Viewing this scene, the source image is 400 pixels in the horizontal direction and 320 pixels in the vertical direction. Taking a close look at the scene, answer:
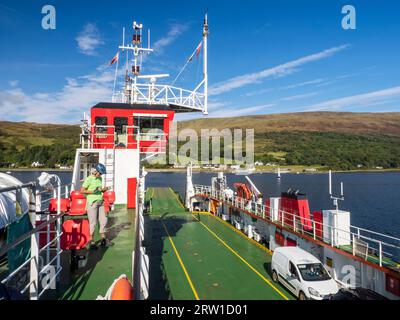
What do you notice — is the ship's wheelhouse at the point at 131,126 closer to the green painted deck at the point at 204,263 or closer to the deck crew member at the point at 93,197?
the green painted deck at the point at 204,263

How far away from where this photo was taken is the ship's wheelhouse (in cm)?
1595

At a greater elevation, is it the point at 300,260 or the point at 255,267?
the point at 300,260

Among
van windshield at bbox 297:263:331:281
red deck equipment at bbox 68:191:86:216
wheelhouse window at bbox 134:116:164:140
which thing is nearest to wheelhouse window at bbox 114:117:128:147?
wheelhouse window at bbox 134:116:164:140

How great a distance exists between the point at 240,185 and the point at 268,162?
129701 millimetres

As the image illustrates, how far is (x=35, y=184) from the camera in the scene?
4.51 metres

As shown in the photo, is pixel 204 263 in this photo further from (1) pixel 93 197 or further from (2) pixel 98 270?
(2) pixel 98 270

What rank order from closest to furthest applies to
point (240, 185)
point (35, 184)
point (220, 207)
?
point (35, 184), point (240, 185), point (220, 207)

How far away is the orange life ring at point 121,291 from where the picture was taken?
2.86 meters

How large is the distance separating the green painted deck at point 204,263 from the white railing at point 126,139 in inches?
195

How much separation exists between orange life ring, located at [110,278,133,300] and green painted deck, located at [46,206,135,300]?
7.71ft
